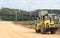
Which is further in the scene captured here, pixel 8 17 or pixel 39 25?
pixel 8 17

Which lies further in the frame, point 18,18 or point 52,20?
point 18,18

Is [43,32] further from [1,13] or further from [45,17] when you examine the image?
[1,13]

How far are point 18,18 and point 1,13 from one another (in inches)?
1095

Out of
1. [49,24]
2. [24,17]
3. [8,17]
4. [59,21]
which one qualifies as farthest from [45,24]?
[8,17]

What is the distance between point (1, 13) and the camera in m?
143

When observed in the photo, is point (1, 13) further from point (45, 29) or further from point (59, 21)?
point (45, 29)

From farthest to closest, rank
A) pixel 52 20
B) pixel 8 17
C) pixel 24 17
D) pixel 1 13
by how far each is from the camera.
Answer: pixel 1 13, pixel 8 17, pixel 24 17, pixel 52 20

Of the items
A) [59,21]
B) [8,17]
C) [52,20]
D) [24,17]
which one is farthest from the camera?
[8,17]

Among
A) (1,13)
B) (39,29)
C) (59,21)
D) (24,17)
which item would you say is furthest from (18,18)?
(39,29)

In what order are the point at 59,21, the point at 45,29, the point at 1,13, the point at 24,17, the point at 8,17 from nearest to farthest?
1. the point at 45,29
2. the point at 59,21
3. the point at 24,17
4. the point at 8,17
5. the point at 1,13

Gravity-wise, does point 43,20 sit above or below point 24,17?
above

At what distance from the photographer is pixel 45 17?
31109 millimetres

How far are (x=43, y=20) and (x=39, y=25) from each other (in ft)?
2.85

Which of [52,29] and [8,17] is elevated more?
[52,29]
